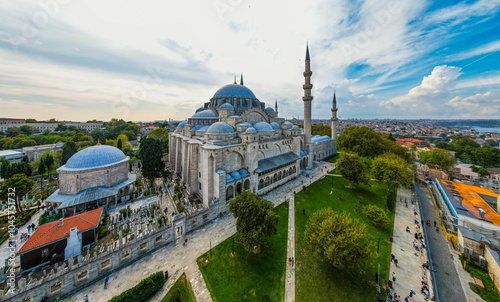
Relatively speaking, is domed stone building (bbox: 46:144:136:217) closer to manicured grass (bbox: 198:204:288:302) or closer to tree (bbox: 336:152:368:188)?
manicured grass (bbox: 198:204:288:302)

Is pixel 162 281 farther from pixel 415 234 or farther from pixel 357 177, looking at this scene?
pixel 357 177

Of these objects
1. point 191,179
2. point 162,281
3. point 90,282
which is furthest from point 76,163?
point 162,281

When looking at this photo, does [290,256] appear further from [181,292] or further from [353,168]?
[353,168]

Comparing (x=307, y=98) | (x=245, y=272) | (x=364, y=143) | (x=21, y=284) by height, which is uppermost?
(x=307, y=98)

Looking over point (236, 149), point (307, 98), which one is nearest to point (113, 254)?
point (236, 149)

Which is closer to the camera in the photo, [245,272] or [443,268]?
[245,272]

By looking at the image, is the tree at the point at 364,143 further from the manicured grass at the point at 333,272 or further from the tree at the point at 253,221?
the tree at the point at 253,221
